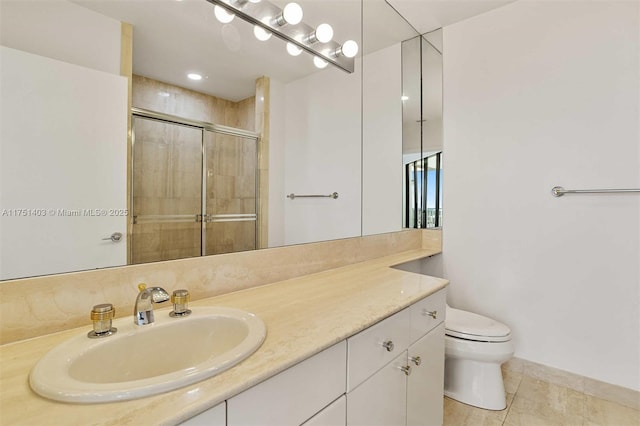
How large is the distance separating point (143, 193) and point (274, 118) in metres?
0.68

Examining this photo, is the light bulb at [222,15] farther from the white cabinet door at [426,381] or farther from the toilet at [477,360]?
the toilet at [477,360]

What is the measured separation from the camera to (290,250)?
1.43 metres

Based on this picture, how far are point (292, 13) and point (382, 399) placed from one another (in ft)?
5.59

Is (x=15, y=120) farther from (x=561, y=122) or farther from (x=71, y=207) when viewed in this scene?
(x=561, y=122)

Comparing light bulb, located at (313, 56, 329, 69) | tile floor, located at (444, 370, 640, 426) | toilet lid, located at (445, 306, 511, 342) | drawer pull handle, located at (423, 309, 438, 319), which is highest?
light bulb, located at (313, 56, 329, 69)

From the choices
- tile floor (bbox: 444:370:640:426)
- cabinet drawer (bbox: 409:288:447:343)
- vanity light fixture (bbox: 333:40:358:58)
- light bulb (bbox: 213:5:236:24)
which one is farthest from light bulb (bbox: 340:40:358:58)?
tile floor (bbox: 444:370:640:426)

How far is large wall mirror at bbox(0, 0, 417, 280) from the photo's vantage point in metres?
0.80

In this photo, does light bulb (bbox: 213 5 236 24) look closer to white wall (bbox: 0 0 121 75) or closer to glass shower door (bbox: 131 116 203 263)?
white wall (bbox: 0 0 121 75)

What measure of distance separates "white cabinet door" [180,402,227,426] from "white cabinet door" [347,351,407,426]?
0.42m

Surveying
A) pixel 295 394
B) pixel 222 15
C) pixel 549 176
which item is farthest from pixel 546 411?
pixel 222 15

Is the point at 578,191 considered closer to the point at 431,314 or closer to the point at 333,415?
the point at 431,314

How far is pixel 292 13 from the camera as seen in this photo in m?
1.47

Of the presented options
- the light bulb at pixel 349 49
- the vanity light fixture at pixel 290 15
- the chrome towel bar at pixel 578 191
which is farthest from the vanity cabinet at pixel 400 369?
the light bulb at pixel 349 49

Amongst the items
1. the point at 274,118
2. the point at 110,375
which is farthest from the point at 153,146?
the point at 110,375
